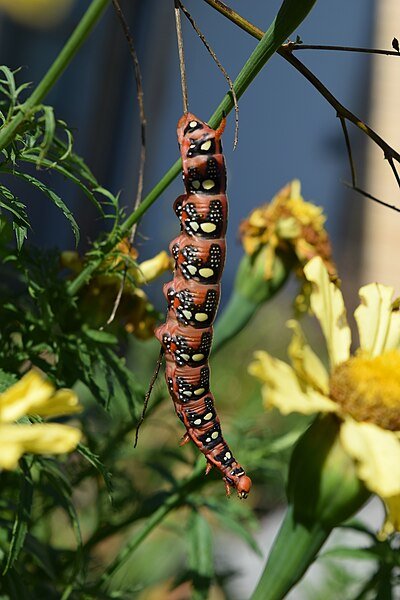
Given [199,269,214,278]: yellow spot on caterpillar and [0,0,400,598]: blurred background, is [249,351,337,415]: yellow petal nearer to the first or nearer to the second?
[199,269,214,278]: yellow spot on caterpillar

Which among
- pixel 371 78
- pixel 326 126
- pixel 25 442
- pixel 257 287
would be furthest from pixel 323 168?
pixel 25 442

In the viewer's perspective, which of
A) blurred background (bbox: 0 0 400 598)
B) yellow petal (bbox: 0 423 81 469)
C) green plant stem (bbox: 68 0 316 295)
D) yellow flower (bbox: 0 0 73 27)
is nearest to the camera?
yellow petal (bbox: 0 423 81 469)

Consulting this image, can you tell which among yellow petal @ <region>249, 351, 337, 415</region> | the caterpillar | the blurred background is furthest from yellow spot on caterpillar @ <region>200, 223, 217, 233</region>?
the blurred background

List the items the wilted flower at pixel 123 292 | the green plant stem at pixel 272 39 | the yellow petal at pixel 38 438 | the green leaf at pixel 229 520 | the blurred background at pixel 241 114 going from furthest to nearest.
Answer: the blurred background at pixel 241 114
the green leaf at pixel 229 520
the wilted flower at pixel 123 292
the green plant stem at pixel 272 39
the yellow petal at pixel 38 438

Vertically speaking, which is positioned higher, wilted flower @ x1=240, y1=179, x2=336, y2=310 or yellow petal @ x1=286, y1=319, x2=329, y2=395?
yellow petal @ x1=286, y1=319, x2=329, y2=395

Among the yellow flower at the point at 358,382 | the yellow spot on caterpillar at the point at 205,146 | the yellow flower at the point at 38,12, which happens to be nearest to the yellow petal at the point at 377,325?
the yellow flower at the point at 358,382

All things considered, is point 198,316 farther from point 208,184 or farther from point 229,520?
point 229,520

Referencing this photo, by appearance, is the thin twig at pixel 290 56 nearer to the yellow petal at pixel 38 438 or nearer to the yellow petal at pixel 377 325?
the yellow petal at pixel 377 325
